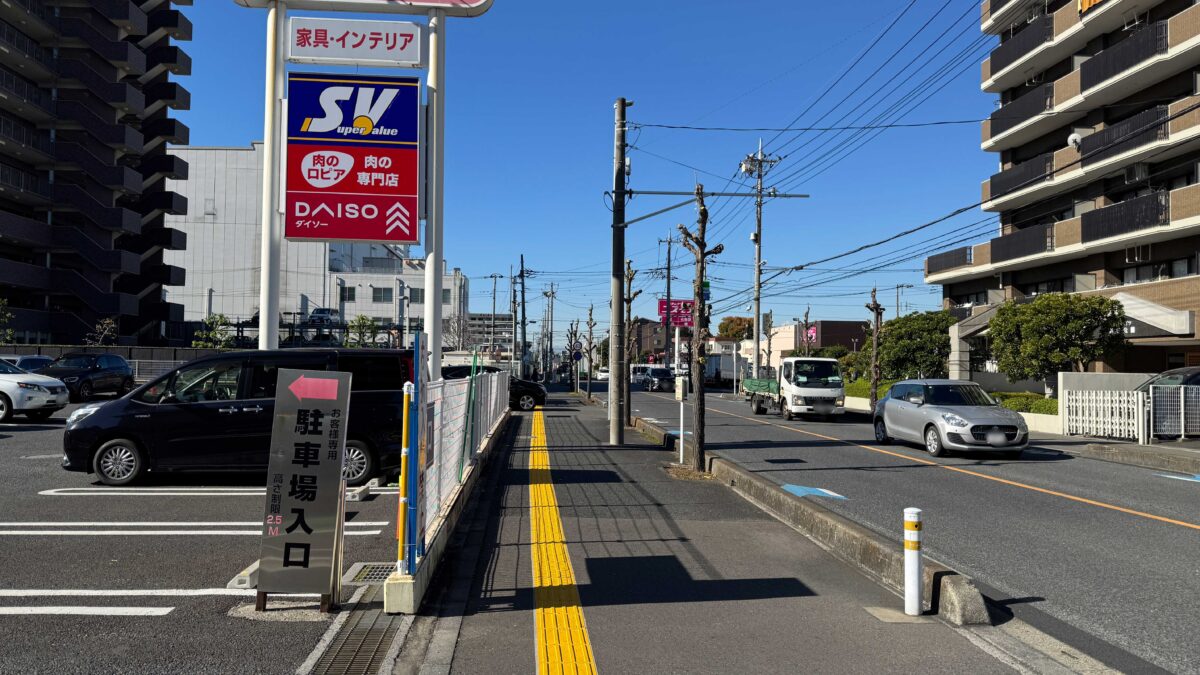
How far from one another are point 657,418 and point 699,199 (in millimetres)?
13092

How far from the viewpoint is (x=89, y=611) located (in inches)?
209

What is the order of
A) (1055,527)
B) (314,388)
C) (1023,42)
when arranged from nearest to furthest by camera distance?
(314,388) → (1055,527) → (1023,42)

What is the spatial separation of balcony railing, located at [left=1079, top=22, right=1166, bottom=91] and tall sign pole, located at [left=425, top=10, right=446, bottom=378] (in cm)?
2584

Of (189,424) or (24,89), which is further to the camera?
(24,89)

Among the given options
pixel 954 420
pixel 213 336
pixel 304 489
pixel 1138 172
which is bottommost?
pixel 954 420

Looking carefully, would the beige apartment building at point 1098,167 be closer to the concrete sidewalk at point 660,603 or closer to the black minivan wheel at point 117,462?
the concrete sidewalk at point 660,603

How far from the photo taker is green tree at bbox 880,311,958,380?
38938 mm

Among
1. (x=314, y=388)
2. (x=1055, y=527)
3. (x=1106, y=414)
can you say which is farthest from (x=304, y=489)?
(x=1106, y=414)

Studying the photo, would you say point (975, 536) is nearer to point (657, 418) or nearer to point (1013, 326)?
point (657, 418)

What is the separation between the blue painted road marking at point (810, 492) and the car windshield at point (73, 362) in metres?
24.3

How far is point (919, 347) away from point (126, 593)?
1530 inches

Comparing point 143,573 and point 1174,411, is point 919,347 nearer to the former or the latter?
point 1174,411

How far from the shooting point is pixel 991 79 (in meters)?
36.3

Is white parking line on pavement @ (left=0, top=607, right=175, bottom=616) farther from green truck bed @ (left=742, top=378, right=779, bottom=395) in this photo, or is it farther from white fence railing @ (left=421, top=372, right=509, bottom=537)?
green truck bed @ (left=742, top=378, right=779, bottom=395)
